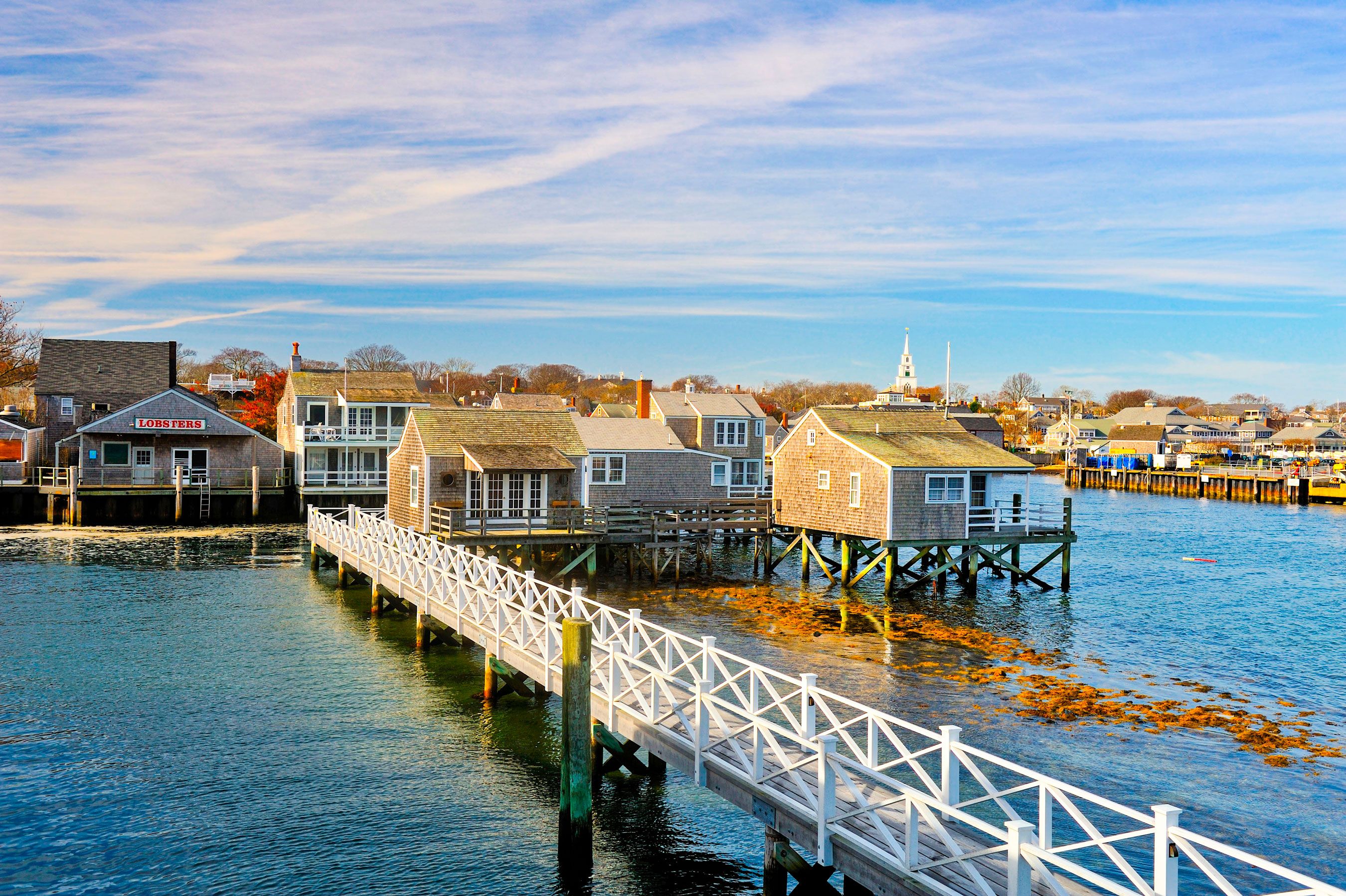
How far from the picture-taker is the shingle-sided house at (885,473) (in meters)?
36.1

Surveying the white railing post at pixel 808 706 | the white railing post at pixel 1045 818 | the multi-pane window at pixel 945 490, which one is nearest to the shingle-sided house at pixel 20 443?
the multi-pane window at pixel 945 490

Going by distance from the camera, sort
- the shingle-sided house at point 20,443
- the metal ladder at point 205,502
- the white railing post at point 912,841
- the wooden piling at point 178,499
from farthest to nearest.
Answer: the shingle-sided house at point 20,443, the metal ladder at point 205,502, the wooden piling at point 178,499, the white railing post at point 912,841

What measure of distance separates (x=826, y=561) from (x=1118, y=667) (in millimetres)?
15902

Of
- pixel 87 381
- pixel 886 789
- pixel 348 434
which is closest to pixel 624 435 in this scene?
pixel 348 434

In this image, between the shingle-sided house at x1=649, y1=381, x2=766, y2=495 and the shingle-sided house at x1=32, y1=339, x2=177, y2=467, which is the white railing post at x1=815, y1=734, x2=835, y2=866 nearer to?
the shingle-sided house at x1=649, y1=381, x2=766, y2=495

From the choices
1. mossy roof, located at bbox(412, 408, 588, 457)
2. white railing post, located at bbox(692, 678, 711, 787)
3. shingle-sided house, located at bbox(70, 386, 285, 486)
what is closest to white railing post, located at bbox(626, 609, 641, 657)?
white railing post, located at bbox(692, 678, 711, 787)

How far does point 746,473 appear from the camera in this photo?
6150 centimetres

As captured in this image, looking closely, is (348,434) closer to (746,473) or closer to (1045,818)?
(746,473)

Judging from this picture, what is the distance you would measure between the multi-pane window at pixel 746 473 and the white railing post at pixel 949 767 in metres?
48.4

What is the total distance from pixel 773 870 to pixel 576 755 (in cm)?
348

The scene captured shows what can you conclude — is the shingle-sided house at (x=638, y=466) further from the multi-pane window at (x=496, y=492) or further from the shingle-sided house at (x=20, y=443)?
the shingle-sided house at (x=20, y=443)

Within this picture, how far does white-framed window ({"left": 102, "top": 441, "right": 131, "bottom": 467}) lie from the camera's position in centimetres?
5900

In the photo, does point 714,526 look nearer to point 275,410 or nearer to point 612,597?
point 612,597

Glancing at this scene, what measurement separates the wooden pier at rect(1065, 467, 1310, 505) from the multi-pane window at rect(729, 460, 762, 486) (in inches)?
2623
